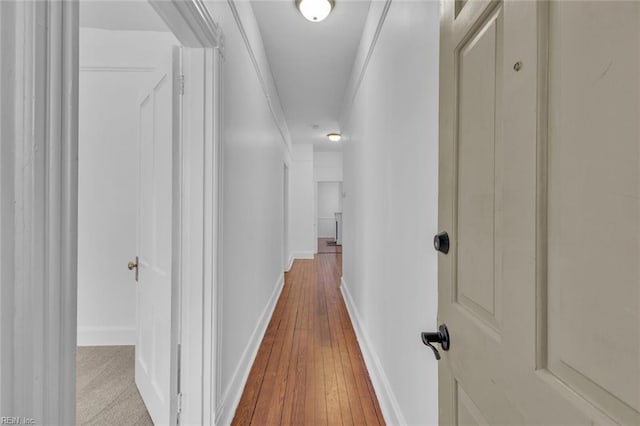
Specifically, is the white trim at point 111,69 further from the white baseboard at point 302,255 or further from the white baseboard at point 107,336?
the white baseboard at point 302,255

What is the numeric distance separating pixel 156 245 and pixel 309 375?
4.68 ft

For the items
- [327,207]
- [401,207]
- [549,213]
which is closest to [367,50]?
[401,207]

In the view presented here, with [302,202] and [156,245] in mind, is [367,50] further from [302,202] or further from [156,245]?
[302,202]

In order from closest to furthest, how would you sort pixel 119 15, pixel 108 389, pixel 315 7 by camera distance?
1. pixel 108 389
2. pixel 315 7
3. pixel 119 15

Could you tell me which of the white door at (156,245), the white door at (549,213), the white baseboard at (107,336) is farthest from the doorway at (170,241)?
the white door at (549,213)

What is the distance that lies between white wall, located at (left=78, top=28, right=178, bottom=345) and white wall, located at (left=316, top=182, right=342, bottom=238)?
30.2 feet

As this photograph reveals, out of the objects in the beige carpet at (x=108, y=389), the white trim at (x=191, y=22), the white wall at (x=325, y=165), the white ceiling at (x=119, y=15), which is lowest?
the beige carpet at (x=108, y=389)

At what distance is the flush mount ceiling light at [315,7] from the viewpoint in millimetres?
2145

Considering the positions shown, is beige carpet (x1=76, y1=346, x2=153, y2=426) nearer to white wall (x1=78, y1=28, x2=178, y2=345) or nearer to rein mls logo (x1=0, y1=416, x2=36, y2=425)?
white wall (x1=78, y1=28, x2=178, y2=345)

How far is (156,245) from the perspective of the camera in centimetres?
156

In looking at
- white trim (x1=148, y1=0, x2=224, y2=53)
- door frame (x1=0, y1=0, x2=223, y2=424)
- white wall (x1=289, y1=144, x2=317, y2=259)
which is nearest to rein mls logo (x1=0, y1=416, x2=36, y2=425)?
door frame (x1=0, y1=0, x2=223, y2=424)

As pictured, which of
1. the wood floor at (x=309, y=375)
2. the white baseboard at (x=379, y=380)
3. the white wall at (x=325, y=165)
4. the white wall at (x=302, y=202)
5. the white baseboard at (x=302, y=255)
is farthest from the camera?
the white wall at (x=325, y=165)

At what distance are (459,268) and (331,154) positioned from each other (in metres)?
7.65

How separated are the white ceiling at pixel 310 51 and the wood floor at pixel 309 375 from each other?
279cm
